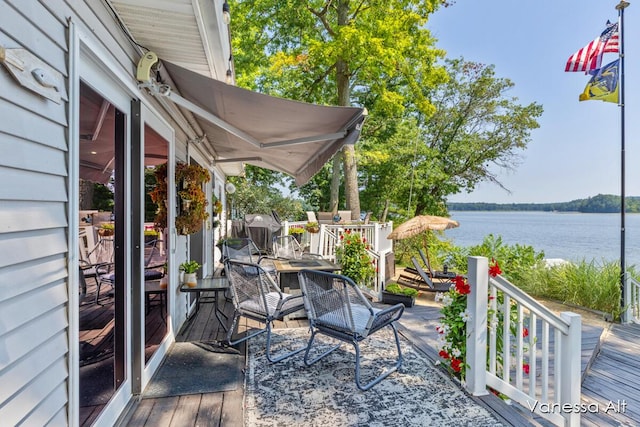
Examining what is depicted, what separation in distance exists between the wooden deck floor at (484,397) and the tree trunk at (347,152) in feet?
18.8

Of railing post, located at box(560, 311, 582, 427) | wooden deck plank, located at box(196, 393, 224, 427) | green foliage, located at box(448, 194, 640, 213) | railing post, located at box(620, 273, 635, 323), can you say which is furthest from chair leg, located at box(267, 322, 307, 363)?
green foliage, located at box(448, 194, 640, 213)

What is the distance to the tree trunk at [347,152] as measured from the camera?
444 inches

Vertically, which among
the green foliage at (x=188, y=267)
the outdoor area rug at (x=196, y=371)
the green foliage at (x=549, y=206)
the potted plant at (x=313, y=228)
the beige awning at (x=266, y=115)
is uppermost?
the beige awning at (x=266, y=115)

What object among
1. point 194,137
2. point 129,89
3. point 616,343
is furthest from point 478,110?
point 129,89

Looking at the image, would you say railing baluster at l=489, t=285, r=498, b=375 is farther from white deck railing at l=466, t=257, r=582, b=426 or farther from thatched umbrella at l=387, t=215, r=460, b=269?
thatched umbrella at l=387, t=215, r=460, b=269

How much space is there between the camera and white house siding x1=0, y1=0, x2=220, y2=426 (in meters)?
1.15

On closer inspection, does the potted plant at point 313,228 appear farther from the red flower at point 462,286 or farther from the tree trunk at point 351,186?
the red flower at point 462,286

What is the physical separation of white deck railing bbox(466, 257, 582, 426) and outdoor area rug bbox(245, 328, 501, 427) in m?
0.30

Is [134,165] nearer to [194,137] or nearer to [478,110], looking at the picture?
[194,137]

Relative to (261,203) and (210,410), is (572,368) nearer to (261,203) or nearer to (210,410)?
(210,410)

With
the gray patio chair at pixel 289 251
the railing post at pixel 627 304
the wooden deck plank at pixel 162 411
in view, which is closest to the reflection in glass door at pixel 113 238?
the wooden deck plank at pixel 162 411

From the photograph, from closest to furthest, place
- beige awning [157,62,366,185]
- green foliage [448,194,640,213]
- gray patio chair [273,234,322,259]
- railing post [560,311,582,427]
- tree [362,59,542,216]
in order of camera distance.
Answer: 1. railing post [560,311,582,427]
2. beige awning [157,62,366,185]
3. gray patio chair [273,234,322,259]
4. tree [362,59,542,216]
5. green foliage [448,194,640,213]

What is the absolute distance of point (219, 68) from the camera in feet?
9.45

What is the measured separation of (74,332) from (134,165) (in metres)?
1.25
